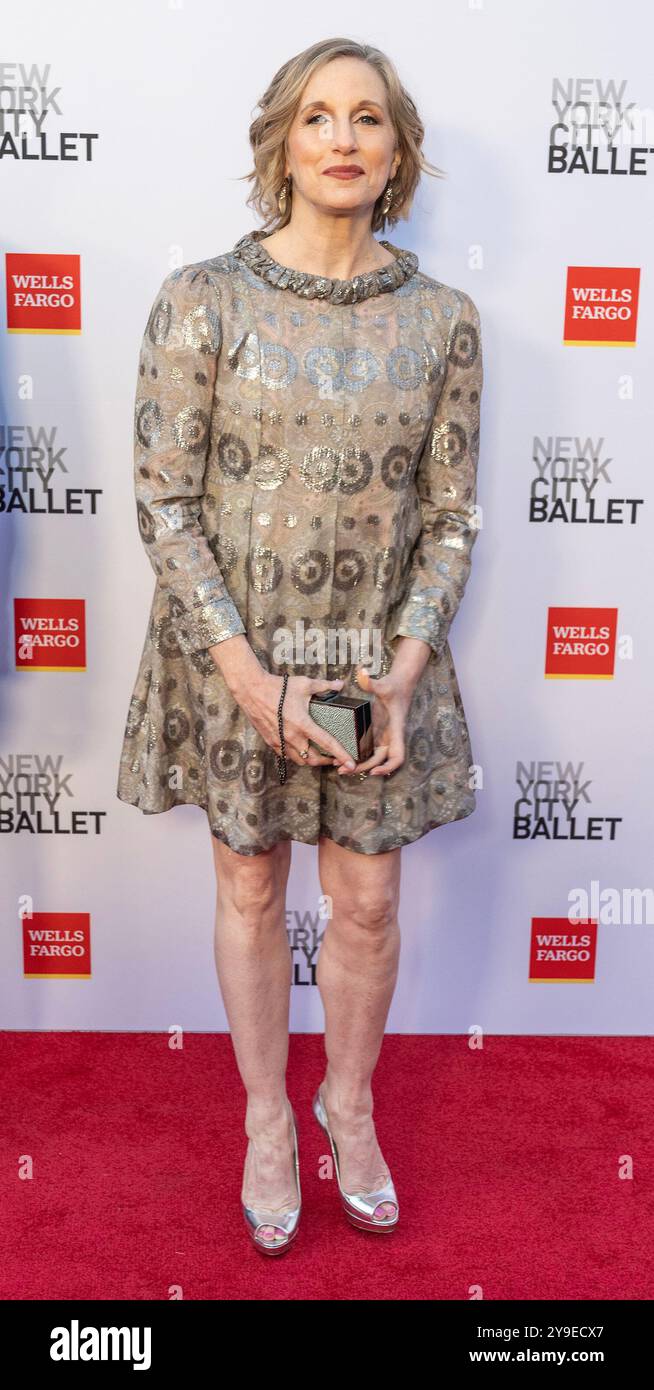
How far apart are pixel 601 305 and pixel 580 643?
2.03 feet

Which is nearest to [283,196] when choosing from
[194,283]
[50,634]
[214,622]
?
[194,283]

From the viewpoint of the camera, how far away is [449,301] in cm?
180

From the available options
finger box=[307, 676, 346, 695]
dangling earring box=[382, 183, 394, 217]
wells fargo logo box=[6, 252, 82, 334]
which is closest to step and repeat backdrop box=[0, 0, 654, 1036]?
wells fargo logo box=[6, 252, 82, 334]

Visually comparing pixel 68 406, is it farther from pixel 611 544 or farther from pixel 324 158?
pixel 611 544

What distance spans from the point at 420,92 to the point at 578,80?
28 cm

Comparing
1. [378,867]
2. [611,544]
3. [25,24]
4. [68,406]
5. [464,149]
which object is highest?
[25,24]

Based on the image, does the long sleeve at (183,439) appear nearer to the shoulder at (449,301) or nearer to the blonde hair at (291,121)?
the blonde hair at (291,121)

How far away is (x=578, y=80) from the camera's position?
2.22 meters

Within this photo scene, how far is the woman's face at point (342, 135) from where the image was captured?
166cm

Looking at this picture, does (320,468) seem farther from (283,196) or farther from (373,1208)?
(373,1208)

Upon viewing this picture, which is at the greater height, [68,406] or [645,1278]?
[68,406]

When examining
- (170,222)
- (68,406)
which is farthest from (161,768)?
(170,222)

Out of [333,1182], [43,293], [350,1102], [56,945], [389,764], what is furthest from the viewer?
[56,945]

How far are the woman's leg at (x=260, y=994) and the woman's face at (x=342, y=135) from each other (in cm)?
90
